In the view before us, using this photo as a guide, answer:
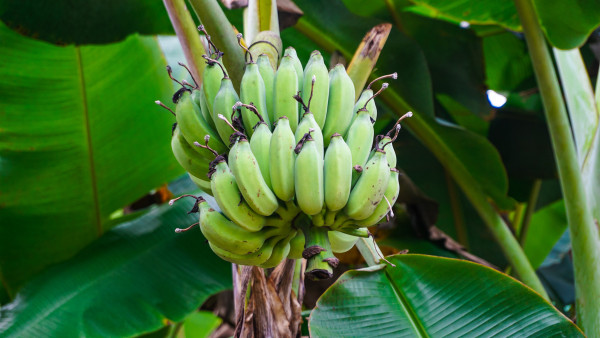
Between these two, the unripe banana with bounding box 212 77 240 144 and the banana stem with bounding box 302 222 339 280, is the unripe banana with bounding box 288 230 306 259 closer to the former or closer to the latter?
the banana stem with bounding box 302 222 339 280

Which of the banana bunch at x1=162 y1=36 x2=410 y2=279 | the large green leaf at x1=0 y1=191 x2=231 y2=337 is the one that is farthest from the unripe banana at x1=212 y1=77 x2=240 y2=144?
the large green leaf at x1=0 y1=191 x2=231 y2=337

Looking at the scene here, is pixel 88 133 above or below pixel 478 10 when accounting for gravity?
below

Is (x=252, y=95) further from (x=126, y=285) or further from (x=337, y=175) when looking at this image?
(x=126, y=285)

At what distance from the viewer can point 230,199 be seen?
77 cm

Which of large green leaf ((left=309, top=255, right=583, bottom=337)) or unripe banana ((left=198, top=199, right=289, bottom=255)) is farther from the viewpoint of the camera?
large green leaf ((left=309, top=255, right=583, bottom=337))

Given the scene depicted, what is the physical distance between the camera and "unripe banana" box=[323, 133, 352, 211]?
0.77 meters

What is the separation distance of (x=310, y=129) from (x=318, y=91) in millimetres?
106

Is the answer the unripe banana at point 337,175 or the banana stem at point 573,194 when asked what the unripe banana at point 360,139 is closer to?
the unripe banana at point 337,175

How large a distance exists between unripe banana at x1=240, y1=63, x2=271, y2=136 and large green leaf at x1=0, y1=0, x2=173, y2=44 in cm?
70

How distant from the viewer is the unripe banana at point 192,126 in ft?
2.92

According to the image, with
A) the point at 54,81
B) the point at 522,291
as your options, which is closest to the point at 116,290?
the point at 54,81

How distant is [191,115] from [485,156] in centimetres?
99

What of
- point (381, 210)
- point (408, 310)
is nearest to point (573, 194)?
point (408, 310)

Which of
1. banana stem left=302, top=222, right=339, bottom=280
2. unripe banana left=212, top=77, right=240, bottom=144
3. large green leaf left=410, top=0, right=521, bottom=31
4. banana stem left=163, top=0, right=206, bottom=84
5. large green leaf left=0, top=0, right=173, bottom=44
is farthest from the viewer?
large green leaf left=410, top=0, right=521, bottom=31
